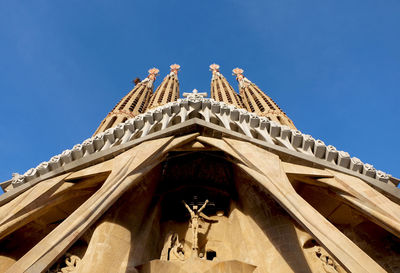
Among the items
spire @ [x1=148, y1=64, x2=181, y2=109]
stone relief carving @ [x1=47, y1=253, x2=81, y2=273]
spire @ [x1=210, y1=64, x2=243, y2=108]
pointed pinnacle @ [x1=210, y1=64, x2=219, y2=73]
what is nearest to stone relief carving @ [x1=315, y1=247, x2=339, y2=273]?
stone relief carving @ [x1=47, y1=253, x2=81, y2=273]

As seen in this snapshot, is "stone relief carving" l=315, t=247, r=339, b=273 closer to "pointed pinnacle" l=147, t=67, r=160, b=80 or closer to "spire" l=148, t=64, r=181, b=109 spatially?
"spire" l=148, t=64, r=181, b=109

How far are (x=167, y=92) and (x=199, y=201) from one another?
56.5 feet

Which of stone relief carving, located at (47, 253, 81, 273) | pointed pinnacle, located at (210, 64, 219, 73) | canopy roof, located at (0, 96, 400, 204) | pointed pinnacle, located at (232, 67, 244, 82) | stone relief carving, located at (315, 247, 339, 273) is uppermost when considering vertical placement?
pointed pinnacle, located at (210, 64, 219, 73)

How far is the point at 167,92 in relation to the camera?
25.5 meters

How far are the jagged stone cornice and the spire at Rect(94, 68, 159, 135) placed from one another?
10793 mm

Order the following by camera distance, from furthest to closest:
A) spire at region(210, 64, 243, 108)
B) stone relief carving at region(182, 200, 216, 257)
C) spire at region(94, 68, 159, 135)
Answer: spire at region(210, 64, 243, 108) → spire at region(94, 68, 159, 135) → stone relief carving at region(182, 200, 216, 257)

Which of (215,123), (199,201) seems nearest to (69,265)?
(199,201)

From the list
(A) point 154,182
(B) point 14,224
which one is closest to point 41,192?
(B) point 14,224

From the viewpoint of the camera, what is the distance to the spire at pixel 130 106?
20.4m

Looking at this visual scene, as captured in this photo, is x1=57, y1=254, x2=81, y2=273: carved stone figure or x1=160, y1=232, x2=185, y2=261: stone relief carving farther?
x1=160, y1=232, x2=185, y2=261: stone relief carving

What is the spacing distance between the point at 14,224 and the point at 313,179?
5741 millimetres

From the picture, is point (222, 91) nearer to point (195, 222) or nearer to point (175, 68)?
point (175, 68)

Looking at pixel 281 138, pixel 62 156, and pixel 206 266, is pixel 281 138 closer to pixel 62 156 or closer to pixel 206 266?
pixel 206 266

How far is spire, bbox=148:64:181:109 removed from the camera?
2383 centimetres
